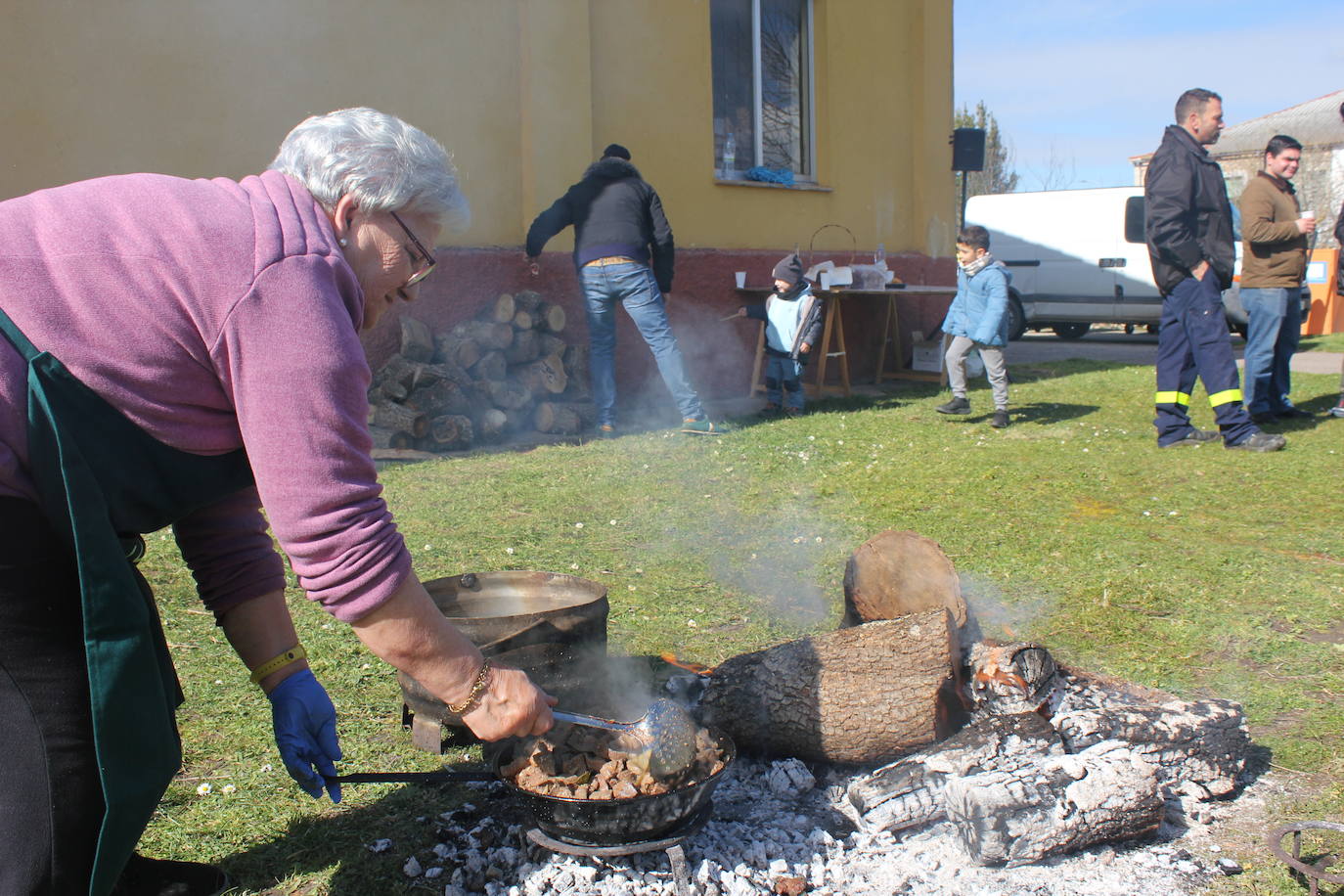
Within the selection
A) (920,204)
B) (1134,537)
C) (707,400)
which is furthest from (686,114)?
(1134,537)

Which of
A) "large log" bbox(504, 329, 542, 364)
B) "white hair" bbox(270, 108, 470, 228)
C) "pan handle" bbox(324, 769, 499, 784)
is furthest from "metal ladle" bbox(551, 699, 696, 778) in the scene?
"large log" bbox(504, 329, 542, 364)

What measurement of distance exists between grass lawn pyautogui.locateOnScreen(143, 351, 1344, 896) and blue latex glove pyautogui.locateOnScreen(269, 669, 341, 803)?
30cm

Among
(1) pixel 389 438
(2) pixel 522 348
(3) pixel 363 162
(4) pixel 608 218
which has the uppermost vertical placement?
(4) pixel 608 218

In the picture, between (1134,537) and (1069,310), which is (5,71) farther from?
(1069,310)

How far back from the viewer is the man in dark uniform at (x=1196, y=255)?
6656 millimetres

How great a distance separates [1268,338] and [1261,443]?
1.44 metres

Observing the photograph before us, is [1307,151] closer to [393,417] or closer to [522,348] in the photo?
[522,348]

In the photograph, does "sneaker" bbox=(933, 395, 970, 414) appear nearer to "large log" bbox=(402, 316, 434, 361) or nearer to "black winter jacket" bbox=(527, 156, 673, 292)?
"black winter jacket" bbox=(527, 156, 673, 292)

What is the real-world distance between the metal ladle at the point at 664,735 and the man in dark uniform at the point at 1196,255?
5.48 metres

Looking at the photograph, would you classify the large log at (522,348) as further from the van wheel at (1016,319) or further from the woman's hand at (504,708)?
the van wheel at (1016,319)

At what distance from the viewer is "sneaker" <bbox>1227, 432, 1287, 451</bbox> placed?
22.6ft

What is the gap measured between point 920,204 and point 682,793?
34.9 ft

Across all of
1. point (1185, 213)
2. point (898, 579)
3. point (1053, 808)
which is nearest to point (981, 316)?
point (1185, 213)

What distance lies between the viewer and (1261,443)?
6898mm
